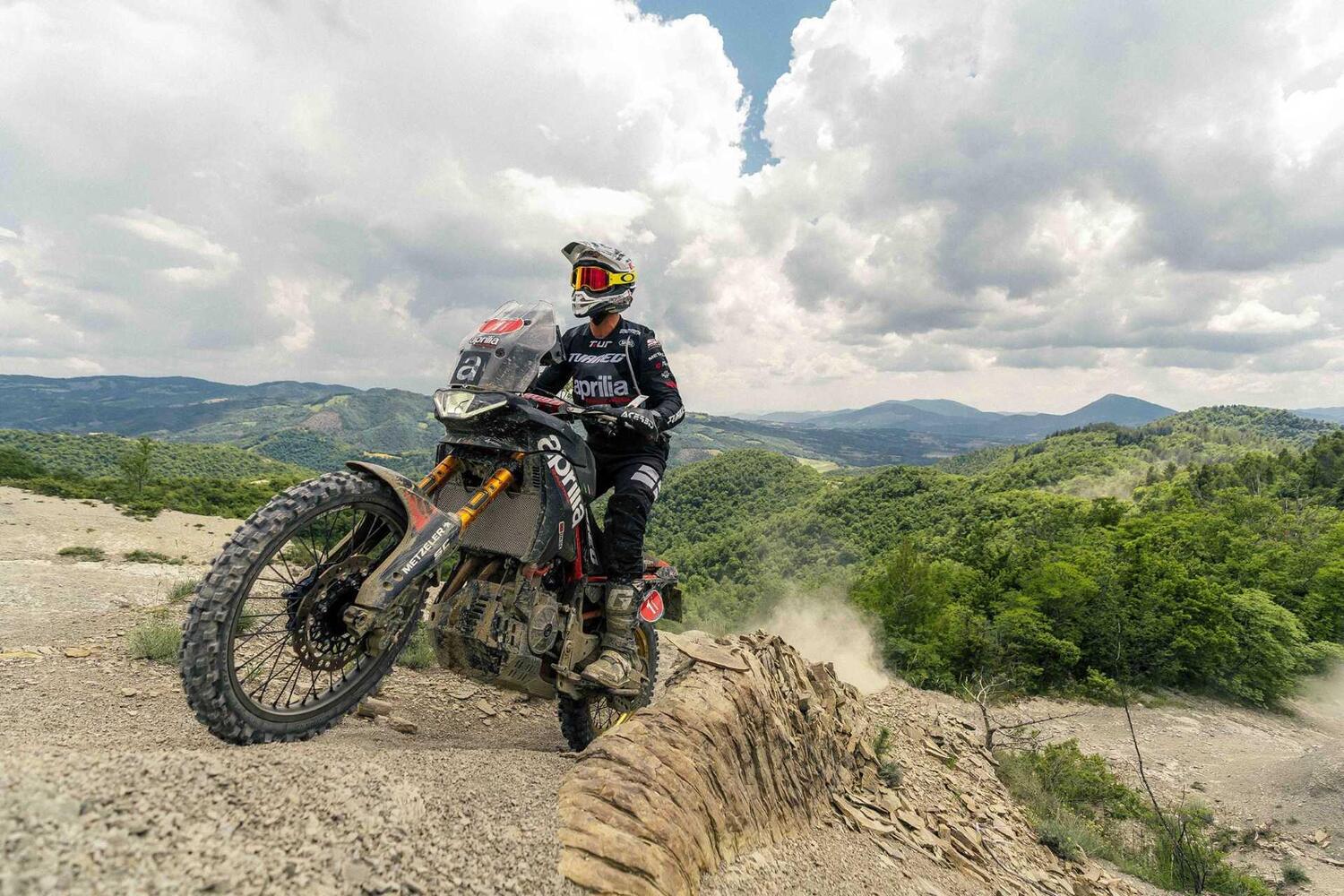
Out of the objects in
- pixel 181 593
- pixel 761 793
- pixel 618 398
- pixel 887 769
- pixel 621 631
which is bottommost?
pixel 887 769

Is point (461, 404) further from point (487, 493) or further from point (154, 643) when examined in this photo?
point (154, 643)

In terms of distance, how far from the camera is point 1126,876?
10.9 metres

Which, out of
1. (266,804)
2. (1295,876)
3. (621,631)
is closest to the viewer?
(266,804)

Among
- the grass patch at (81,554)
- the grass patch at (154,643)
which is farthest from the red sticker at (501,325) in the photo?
the grass patch at (81,554)

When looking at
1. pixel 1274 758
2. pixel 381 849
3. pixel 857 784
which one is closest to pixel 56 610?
pixel 381 849

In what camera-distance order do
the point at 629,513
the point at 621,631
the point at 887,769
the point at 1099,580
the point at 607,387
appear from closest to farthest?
the point at 629,513, the point at 621,631, the point at 607,387, the point at 887,769, the point at 1099,580

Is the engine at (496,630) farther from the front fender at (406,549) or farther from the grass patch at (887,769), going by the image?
the grass patch at (887,769)

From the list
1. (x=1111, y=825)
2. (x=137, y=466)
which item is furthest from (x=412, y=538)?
(x=137, y=466)

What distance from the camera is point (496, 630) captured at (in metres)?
4.47

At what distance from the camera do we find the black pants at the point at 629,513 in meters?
5.25

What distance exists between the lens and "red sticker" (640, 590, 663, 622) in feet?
18.8

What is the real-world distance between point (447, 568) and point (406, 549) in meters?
1.75

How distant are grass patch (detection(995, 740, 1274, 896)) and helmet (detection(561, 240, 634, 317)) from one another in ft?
36.4

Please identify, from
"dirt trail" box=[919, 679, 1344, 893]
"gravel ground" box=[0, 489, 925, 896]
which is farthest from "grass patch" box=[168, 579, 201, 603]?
"dirt trail" box=[919, 679, 1344, 893]
